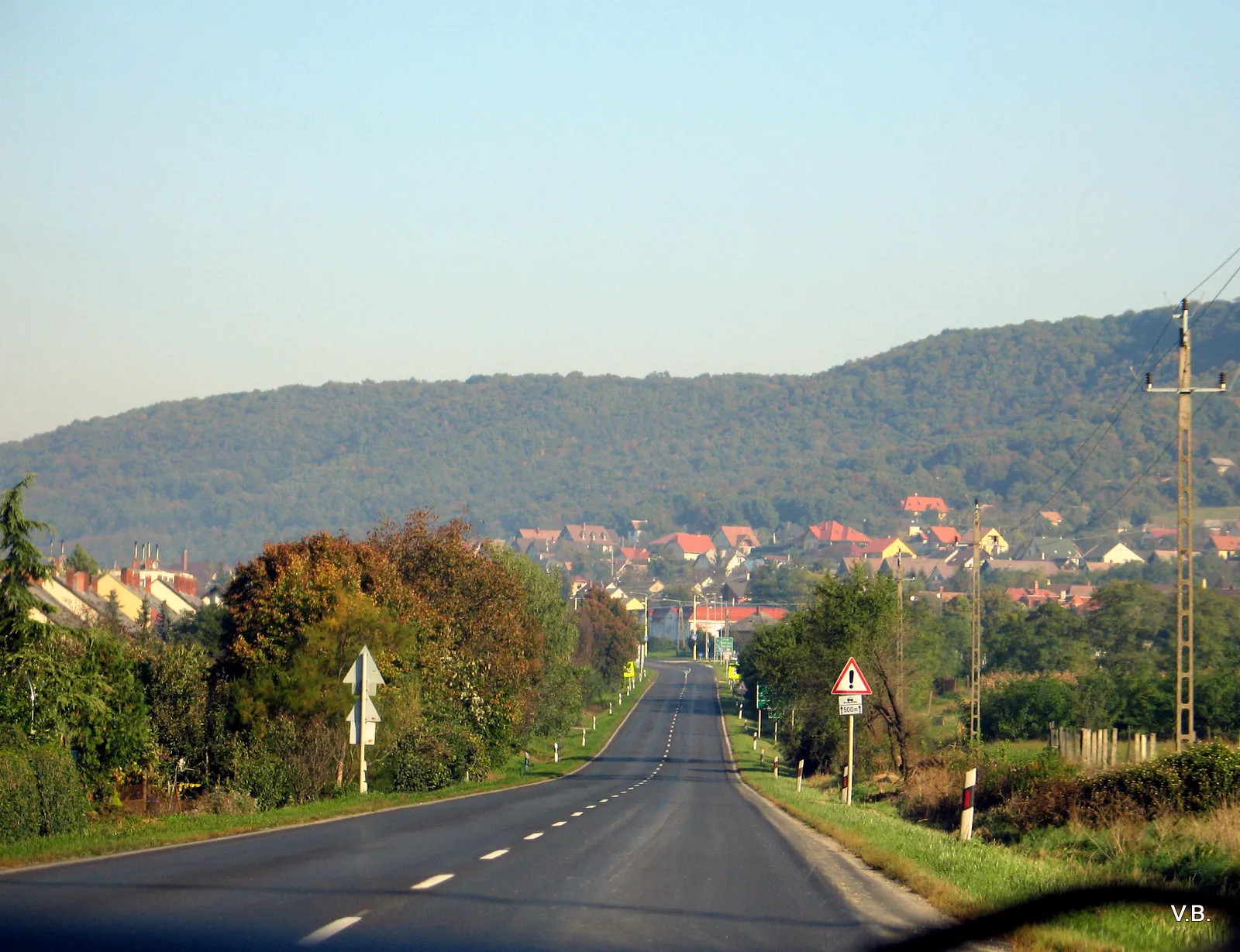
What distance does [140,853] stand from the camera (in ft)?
50.2

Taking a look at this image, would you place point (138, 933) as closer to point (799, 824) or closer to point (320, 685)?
point (799, 824)

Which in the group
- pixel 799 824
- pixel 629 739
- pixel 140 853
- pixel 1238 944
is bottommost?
pixel 629 739

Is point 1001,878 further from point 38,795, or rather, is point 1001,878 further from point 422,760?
point 422,760

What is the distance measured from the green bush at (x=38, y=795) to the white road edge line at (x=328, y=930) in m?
10.6

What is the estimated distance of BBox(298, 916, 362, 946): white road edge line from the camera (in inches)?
350

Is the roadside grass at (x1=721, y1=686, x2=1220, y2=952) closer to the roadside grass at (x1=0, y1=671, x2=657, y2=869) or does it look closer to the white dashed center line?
the white dashed center line

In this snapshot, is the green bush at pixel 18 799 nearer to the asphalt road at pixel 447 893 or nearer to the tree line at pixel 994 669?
the asphalt road at pixel 447 893

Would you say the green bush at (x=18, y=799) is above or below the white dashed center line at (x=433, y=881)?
below

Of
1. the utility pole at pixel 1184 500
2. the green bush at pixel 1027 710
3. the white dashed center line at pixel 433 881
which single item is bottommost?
the green bush at pixel 1027 710

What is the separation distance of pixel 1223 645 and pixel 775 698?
3951 centimetres

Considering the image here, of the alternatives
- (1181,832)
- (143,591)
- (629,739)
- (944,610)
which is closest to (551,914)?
(1181,832)

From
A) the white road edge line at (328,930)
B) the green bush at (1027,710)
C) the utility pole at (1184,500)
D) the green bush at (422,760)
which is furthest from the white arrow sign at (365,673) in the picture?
the green bush at (1027,710)

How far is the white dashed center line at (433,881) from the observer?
40.2 feet

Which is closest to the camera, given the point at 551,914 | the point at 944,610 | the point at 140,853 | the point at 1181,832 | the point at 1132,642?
the point at 551,914
